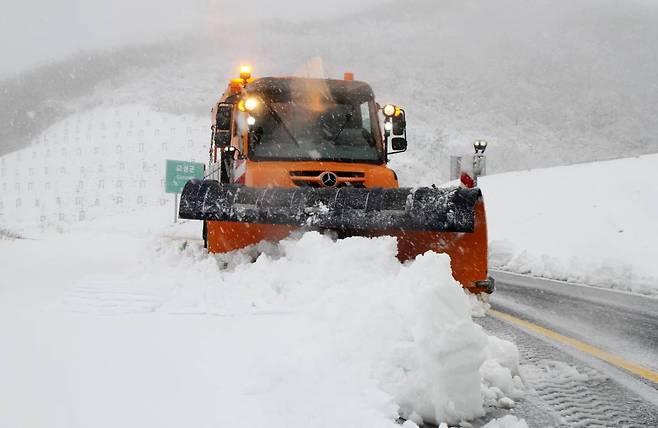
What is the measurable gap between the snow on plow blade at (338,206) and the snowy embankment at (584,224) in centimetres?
467

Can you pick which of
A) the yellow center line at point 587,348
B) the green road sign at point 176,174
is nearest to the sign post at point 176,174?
the green road sign at point 176,174

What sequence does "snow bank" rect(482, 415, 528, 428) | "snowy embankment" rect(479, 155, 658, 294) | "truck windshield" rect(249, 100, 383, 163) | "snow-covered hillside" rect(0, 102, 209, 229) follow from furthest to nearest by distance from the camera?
"snow-covered hillside" rect(0, 102, 209, 229), "snowy embankment" rect(479, 155, 658, 294), "truck windshield" rect(249, 100, 383, 163), "snow bank" rect(482, 415, 528, 428)

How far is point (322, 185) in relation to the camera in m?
6.66

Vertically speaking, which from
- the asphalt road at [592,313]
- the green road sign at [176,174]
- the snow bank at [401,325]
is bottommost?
the asphalt road at [592,313]

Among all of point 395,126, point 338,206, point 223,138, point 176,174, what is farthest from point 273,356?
point 176,174

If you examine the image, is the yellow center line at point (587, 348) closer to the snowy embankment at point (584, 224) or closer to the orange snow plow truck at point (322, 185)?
the orange snow plow truck at point (322, 185)

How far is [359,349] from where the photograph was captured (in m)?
2.96

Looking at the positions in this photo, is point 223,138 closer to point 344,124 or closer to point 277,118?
point 277,118

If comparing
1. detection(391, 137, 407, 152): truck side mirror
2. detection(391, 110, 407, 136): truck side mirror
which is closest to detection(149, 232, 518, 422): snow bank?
detection(391, 137, 407, 152): truck side mirror

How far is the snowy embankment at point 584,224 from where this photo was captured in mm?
9406

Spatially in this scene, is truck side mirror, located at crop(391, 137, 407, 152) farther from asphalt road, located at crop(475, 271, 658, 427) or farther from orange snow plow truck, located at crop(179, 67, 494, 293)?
asphalt road, located at crop(475, 271, 658, 427)

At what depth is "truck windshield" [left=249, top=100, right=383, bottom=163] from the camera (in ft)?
23.7

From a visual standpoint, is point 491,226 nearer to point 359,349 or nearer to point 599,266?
point 599,266

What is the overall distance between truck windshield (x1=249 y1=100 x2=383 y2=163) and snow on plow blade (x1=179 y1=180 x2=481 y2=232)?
120cm
